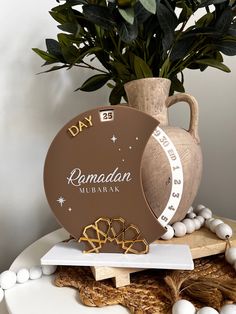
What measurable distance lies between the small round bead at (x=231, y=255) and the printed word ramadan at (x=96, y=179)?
0.22 m

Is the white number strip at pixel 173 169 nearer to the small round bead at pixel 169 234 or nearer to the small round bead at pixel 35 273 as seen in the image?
the small round bead at pixel 169 234

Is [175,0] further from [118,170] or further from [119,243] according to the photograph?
[119,243]

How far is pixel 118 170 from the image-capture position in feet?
1.71

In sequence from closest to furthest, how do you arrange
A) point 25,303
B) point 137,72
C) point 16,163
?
point 25,303 < point 137,72 < point 16,163

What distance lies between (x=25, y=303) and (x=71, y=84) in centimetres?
75

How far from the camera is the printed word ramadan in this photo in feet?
1.70

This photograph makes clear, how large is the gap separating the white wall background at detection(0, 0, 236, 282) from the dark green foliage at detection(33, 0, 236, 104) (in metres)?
0.27

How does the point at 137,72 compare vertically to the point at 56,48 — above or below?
below

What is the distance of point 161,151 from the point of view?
55 centimetres

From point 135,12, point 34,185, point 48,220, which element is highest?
point 135,12

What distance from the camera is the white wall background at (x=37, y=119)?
3.17 ft

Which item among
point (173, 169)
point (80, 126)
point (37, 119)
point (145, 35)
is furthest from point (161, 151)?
point (37, 119)

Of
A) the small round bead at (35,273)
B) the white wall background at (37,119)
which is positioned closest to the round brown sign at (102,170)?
the small round bead at (35,273)

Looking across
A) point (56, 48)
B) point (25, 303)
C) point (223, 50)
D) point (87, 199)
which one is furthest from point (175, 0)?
point (25, 303)
